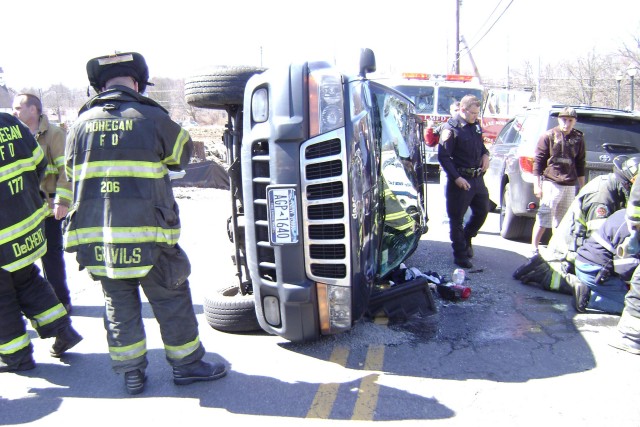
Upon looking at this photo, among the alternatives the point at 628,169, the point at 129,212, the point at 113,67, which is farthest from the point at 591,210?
the point at 113,67

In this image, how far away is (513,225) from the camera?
706cm

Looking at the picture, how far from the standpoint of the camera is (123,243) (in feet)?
9.50

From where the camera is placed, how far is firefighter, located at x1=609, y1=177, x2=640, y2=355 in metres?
3.58

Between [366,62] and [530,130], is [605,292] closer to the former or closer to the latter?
[366,62]

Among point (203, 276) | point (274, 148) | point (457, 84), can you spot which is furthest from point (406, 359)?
point (457, 84)

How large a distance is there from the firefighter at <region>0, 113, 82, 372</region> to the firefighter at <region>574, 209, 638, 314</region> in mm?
3948

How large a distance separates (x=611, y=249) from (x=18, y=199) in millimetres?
4346

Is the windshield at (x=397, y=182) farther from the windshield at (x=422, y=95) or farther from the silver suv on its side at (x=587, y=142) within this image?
the windshield at (x=422, y=95)

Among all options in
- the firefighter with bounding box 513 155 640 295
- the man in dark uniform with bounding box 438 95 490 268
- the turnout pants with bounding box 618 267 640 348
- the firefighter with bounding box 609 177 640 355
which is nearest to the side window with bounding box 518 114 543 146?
the man in dark uniform with bounding box 438 95 490 268

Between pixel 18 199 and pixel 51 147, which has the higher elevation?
pixel 51 147

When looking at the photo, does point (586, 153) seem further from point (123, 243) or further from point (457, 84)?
point (457, 84)

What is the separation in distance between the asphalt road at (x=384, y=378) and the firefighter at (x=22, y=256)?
0.61 ft

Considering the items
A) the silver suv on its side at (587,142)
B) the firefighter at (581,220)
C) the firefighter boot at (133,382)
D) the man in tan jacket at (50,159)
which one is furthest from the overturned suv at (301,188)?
the silver suv on its side at (587,142)

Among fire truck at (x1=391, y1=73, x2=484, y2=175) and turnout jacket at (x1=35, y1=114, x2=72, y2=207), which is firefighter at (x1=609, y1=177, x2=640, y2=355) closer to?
turnout jacket at (x1=35, y1=114, x2=72, y2=207)
